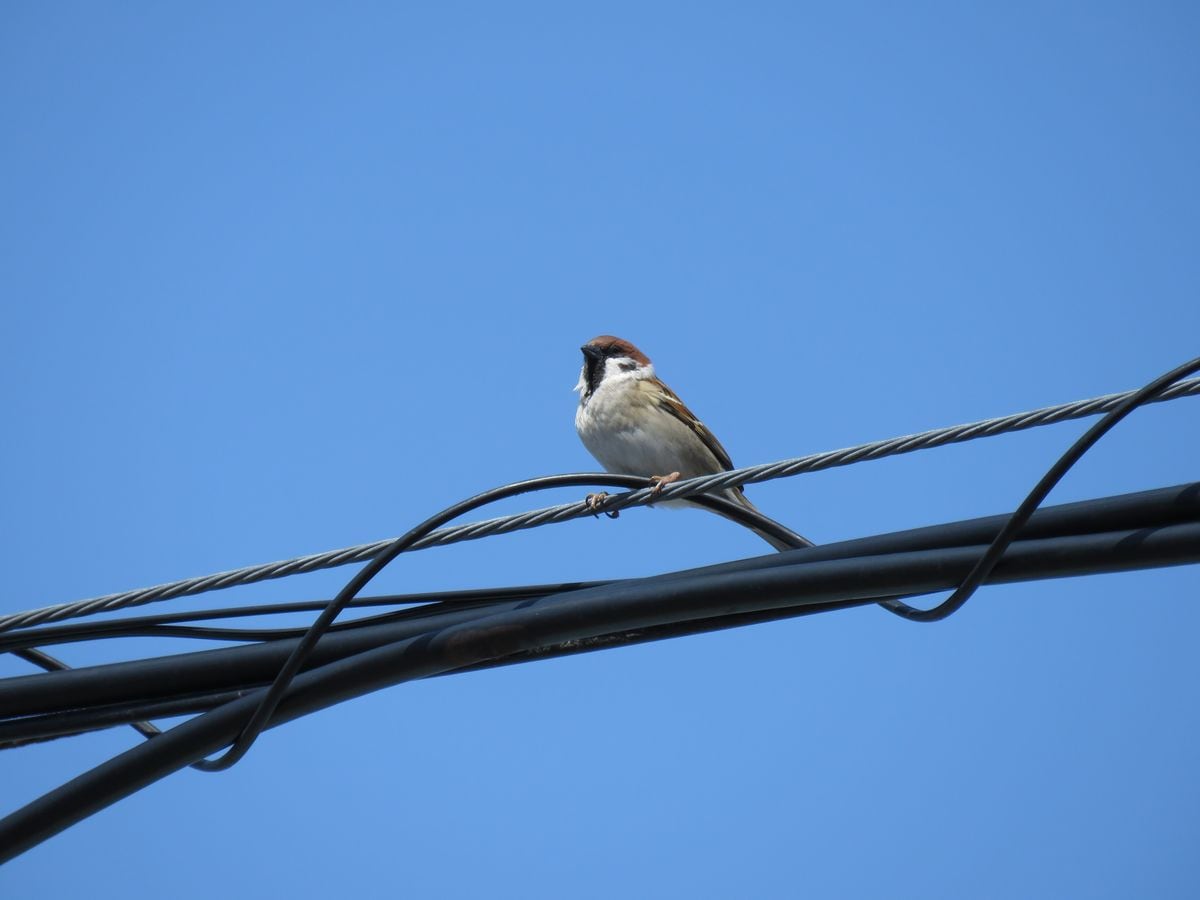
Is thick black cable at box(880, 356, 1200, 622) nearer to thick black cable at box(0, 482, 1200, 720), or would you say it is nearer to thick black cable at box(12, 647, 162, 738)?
thick black cable at box(0, 482, 1200, 720)

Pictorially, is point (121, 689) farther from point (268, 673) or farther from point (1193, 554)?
point (1193, 554)

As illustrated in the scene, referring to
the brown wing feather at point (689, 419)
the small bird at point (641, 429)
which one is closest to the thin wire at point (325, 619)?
the small bird at point (641, 429)

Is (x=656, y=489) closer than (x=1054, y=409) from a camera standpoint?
No

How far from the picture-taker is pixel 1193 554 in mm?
2973

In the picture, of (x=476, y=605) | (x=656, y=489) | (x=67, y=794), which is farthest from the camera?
(x=656, y=489)

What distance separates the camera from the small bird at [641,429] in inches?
275

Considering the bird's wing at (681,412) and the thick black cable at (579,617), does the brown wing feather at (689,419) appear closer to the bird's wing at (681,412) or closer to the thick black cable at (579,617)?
the bird's wing at (681,412)

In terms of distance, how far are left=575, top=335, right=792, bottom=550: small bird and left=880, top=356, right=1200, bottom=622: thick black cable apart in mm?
3790

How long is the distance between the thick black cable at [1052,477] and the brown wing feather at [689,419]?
402cm

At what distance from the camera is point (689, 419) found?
7.29 m

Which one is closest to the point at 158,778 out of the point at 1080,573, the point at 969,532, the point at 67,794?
the point at 67,794

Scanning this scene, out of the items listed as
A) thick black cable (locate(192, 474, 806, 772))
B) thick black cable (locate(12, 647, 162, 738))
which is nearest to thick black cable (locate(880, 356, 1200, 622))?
thick black cable (locate(192, 474, 806, 772))

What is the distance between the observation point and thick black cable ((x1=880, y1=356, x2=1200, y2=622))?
2988 millimetres

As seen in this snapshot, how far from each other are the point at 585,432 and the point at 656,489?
10.3 feet
